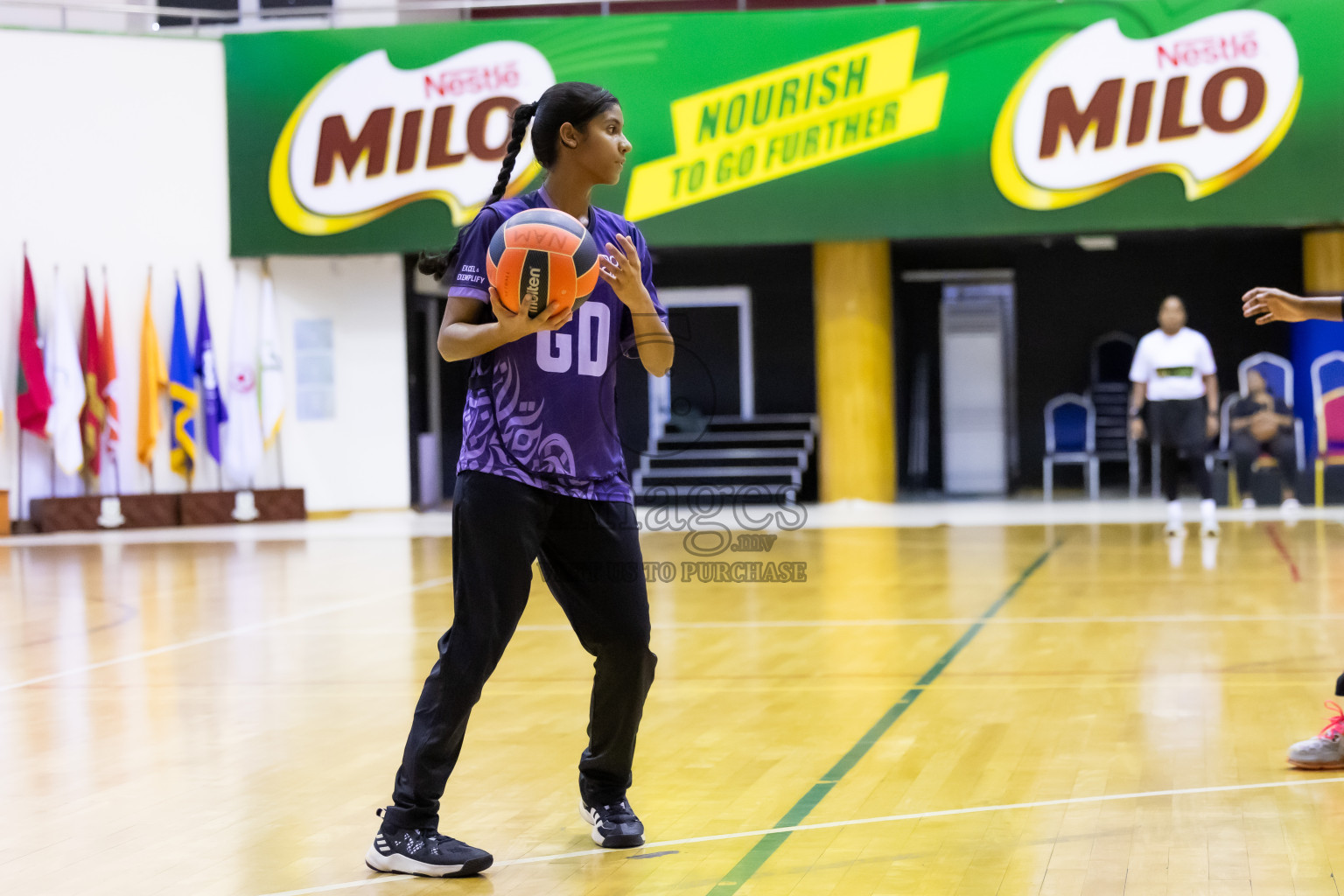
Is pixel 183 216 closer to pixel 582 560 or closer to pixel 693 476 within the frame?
pixel 693 476

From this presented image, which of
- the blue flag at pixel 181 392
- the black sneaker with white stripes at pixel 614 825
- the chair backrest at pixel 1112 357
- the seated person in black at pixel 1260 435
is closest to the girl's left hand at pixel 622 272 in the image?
the black sneaker with white stripes at pixel 614 825

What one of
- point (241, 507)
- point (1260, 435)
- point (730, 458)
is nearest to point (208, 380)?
point (241, 507)

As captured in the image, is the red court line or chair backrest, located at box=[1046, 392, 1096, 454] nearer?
the red court line

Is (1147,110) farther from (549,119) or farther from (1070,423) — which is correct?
(549,119)

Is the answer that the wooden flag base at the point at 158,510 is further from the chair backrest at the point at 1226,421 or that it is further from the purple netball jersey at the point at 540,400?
the purple netball jersey at the point at 540,400

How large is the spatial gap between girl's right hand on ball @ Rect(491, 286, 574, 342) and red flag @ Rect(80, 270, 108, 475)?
11639 millimetres

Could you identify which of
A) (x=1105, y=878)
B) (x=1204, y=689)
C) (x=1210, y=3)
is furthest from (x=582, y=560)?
(x=1210, y=3)

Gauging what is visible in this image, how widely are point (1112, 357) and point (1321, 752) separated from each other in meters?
13.1

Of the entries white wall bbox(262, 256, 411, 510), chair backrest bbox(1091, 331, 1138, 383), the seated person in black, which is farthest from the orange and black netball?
chair backrest bbox(1091, 331, 1138, 383)

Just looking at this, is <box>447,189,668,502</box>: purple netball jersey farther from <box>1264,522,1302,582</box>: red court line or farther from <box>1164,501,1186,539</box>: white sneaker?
<box>1164,501,1186,539</box>: white sneaker

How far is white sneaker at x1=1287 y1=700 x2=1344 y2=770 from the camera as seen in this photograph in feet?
11.5

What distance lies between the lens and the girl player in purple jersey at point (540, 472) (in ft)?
9.25

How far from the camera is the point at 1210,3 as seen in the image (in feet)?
40.9

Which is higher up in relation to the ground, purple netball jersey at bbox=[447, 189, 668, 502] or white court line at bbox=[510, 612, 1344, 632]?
purple netball jersey at bbox=[447, 189, 668, 502]
